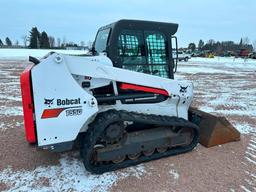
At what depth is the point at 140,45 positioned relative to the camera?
177 inches

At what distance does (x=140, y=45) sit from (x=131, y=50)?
0.20 metres

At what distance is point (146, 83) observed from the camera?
430 centimetres

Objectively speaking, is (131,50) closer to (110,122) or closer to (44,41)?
(110,122)

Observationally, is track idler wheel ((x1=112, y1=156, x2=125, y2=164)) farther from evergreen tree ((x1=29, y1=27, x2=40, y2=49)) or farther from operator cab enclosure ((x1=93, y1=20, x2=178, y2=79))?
evergreen tree ((x1=29, y1=27, x2=40, y2=49))

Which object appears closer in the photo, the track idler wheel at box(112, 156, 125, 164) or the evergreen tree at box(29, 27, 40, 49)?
the track idler wheel at box(112, 156, 125, 164)

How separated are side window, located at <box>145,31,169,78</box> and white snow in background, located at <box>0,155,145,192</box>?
69.2 inches

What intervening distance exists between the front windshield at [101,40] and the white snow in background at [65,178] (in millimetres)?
2118

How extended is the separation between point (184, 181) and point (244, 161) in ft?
4.69

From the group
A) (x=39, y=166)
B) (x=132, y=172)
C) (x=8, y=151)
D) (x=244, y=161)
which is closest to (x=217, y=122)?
(x=244, y=161)

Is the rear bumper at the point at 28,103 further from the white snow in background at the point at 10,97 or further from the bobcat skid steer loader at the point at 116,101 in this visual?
the white snow in background at the point at 10,97

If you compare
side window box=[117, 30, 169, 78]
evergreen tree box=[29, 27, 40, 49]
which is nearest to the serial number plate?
side window box=[117, 30, 169, 78]

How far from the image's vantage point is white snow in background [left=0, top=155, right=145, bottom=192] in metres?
3.65

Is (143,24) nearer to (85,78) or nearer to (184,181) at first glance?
(85,78)

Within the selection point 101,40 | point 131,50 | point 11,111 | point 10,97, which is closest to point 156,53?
point 131,50
